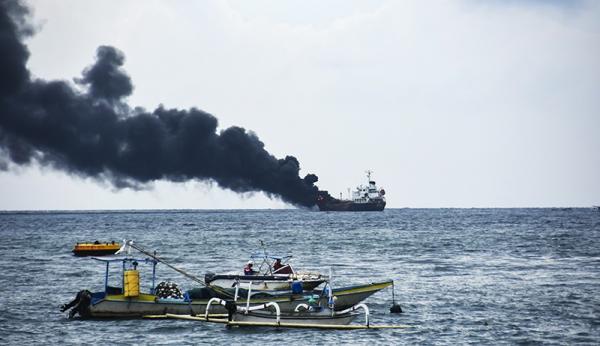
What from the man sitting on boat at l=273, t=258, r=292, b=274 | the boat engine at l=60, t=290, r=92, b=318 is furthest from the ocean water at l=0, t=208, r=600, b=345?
the man sitting on boat at l=273, t=258, r=292, b=274

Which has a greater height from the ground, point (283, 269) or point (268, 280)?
point (283, 269)

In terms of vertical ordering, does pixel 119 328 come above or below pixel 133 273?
below

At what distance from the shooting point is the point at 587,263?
237 feet

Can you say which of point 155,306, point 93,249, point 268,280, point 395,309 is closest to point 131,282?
point 155,306

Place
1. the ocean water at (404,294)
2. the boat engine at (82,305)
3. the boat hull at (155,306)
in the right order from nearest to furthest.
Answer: the ocean water at (404,294) → the boat hull at (155,306) → the boat engine at (82,305)

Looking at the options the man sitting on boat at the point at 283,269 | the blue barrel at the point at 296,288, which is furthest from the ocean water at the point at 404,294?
the man sitting on boat at the point at 283,269

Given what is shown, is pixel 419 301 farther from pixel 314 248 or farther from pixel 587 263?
pixel 314 248

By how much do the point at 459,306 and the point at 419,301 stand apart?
2976 millimetres

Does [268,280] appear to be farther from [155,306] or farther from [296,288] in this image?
[155,306]

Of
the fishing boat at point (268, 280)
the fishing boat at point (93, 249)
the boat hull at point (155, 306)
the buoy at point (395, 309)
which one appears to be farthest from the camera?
the fishing boat at point (93, 249)

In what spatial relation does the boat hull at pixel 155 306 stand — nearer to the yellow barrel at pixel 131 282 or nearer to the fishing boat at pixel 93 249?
the yellow barrel at pixel 131 282

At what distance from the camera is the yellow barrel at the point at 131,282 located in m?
39.2

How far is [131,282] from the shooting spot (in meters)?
39.4

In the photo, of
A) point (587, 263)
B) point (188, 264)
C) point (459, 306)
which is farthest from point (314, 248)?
point (459, 306)
